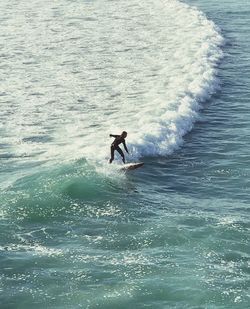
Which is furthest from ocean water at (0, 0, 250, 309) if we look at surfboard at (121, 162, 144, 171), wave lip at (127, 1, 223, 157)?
surfboard at (121, 162, 144, 171)

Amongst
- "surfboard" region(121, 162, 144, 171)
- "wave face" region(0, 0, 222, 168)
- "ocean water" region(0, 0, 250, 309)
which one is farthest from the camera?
"wave face" region(0, 0, 222, 168)

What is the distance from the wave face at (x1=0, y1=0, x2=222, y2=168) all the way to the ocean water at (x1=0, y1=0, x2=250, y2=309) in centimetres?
11

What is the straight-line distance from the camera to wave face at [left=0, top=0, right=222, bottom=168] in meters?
28.6

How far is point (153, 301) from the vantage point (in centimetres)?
1595

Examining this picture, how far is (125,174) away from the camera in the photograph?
81.1 ft

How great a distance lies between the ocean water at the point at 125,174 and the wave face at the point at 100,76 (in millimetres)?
109

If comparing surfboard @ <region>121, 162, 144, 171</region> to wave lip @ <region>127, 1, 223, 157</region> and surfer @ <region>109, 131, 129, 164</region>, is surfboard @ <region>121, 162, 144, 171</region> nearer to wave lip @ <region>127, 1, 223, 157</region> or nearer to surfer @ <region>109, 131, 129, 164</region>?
surfer @ <region>109, 131, 129, 164</region>

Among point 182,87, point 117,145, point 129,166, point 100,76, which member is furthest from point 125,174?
point 100,76

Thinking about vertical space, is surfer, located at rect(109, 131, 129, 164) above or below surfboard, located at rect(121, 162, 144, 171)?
above

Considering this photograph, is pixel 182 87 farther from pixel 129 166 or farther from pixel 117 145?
pixel 129 166

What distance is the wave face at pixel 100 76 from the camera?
28594 millimetres

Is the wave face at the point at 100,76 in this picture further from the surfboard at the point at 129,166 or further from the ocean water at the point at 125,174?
the surfboard at the point at 129,166

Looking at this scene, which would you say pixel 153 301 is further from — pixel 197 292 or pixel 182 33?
pixel 182 33

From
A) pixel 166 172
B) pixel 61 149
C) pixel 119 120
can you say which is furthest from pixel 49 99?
pixel 166 172
